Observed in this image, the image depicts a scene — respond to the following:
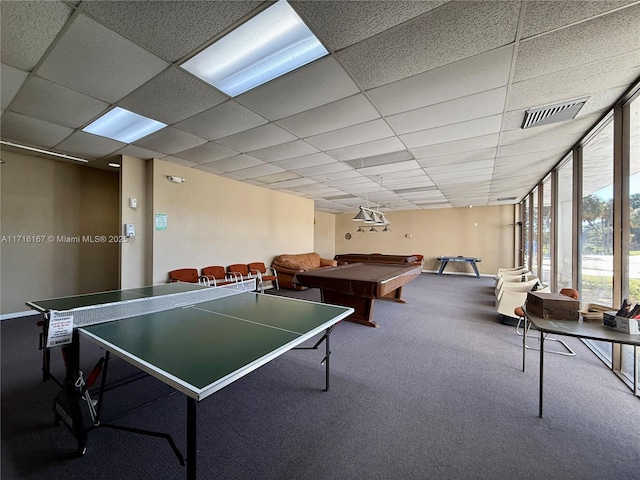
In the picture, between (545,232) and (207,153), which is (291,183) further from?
(545,232)

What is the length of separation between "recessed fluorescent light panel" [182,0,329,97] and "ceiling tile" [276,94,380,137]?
69cm

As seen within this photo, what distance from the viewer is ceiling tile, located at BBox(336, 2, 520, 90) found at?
5.24 ft

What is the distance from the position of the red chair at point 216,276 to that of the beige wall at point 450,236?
6.40 metres

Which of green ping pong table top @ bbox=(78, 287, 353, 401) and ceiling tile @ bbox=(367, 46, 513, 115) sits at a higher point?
ceiling tile @ bbox=(367, 46, 513, 115)

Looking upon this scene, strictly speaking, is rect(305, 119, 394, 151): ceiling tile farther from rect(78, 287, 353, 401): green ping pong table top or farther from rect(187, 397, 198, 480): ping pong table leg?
rect(187, 397, 198, 480): ping pong table leg

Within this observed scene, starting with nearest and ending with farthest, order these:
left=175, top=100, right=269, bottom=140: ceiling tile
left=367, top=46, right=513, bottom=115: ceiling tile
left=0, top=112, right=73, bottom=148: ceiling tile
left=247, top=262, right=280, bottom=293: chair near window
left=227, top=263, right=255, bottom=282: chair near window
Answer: left=367, top=46, right=513, bottom=115: ceiling tile < left=175, top=100, right=269, bottom=140: ceiling tile < left=0, top=112, right=73, bottom=148: ceiling tile < left=227, top=263, right=255, bottom=282: chair near window < left=247, top=262, right=280, bottom=293: chair near window

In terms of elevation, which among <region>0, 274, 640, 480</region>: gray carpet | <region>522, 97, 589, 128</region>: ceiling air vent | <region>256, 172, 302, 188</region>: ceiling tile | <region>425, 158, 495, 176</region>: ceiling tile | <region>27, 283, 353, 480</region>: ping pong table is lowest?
<region>0, 274, 640, 480</region>: gray carpet

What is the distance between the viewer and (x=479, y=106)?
2697 millimetres

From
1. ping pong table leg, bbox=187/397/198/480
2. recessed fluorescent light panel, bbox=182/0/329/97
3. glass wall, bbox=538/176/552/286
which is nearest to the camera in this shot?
ping pong table leg, bbox=187/397/198/480

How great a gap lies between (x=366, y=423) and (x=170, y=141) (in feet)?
14.2

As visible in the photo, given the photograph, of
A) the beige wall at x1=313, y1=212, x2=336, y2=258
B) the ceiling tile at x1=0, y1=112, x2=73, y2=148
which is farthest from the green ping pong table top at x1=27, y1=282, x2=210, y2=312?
the beige wall at x1=313, y1=212, x2=336, y2=258

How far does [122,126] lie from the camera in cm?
335

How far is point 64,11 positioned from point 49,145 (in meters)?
3.43

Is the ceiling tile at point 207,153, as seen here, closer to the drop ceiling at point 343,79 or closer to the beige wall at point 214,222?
the drop ceiling at point 343,79
